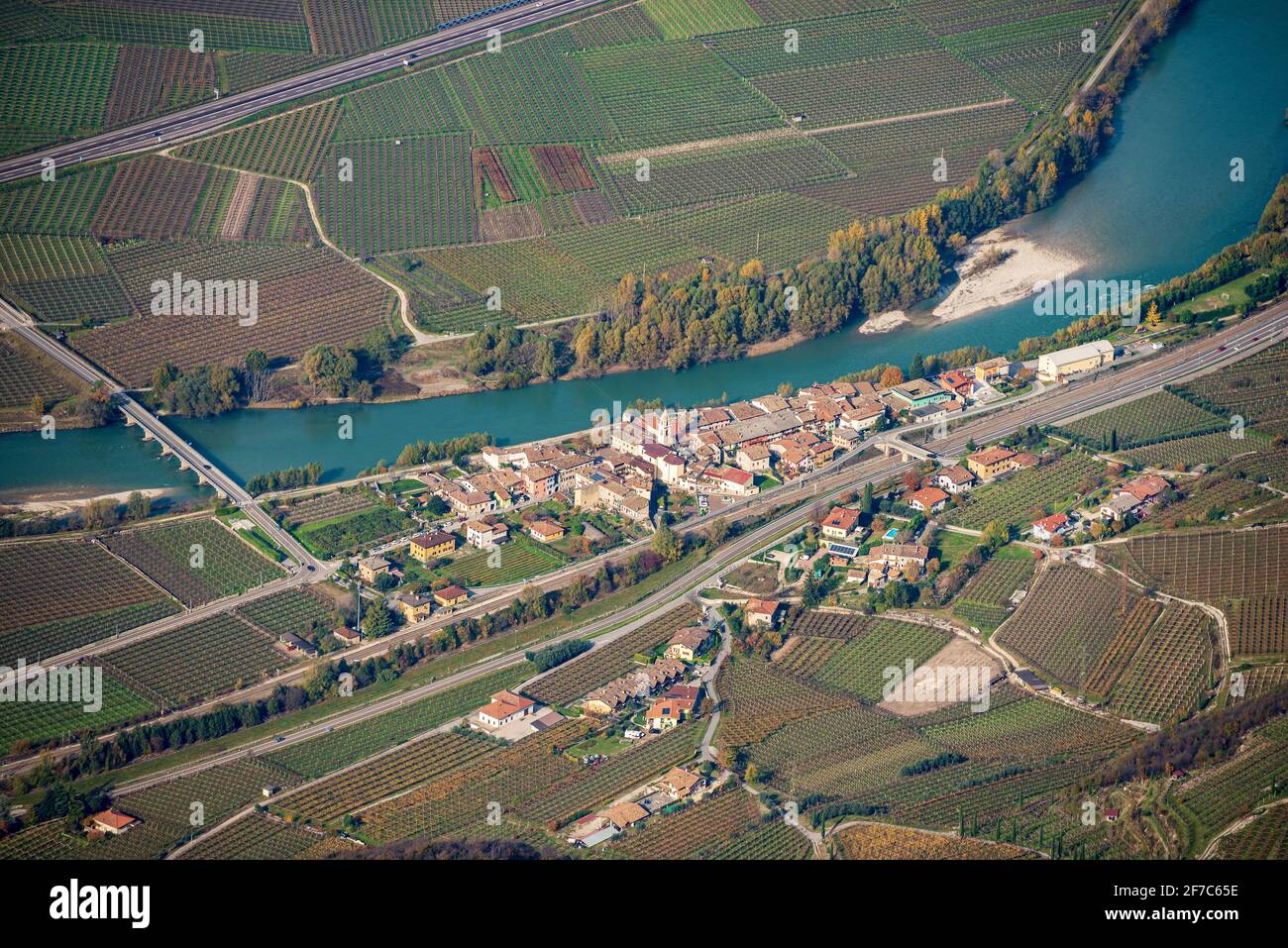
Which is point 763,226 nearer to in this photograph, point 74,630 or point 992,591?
point 992,591

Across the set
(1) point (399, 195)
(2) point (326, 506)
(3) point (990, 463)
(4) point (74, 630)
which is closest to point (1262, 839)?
(3) point (990, 463)

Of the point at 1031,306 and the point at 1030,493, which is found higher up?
the point at 1031,306

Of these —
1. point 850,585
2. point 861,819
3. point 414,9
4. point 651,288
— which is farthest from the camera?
point 414,9

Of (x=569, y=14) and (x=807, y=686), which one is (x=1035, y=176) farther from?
(x=807, y=686)

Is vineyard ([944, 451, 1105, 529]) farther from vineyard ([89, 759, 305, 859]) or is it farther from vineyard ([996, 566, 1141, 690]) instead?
vineyard ([89, 759, 305, 859])

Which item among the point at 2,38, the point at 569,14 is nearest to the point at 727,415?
the point at 569,14

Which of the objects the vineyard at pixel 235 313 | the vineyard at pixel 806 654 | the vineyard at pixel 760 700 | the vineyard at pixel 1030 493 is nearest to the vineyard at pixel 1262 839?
the vineyard at pixel 760 700
